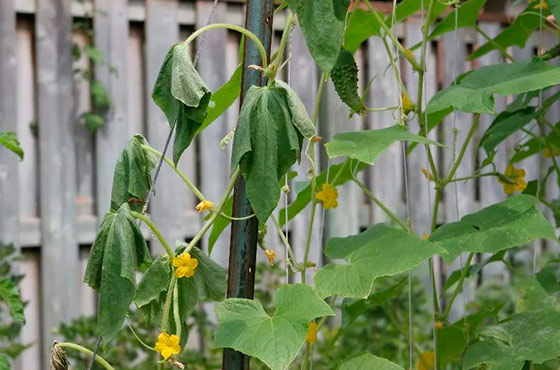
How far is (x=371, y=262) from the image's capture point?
123 centimetres

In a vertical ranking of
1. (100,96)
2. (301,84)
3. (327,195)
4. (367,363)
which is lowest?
(367,363)

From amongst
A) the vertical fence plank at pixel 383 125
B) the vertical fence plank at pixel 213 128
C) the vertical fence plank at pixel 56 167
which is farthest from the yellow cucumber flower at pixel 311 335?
the vertical fence plank at pixel 383 125

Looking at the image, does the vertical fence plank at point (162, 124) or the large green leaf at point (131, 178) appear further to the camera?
the vertical fence plank at point (162, 124)

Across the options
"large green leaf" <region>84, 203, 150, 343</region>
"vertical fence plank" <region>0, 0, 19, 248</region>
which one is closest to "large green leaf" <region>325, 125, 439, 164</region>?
"large green leaf" <region>84, 203, 150, 343</region>

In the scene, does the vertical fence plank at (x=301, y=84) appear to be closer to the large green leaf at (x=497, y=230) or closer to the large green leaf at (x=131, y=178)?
the large green leaf at (x=497, y=230)

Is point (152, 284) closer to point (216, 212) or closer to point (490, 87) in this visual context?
point (216, 212)

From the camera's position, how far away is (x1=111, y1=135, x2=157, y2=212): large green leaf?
3.85 feet

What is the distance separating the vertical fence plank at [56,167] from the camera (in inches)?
145

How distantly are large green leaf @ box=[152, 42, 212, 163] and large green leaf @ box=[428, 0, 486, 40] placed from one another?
0.74m

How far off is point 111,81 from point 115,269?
2911 millimetres

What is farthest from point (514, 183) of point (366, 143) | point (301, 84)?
point (301, 84)

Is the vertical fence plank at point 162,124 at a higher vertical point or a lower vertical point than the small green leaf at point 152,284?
higher

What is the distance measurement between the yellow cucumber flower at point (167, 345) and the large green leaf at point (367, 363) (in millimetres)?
271

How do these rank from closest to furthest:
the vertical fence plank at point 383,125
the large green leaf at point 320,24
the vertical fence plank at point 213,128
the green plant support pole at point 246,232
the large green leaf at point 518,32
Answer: the large green leaf at point 320,24, the green plant support pole at point 246,232, the large green leaf at point 518,32, the vertical fence plank at point 213,128, the vertical fence plank at point 383,125
